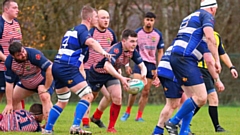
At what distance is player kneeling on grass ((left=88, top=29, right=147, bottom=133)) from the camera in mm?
9281

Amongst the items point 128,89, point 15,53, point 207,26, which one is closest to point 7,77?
point 15,53

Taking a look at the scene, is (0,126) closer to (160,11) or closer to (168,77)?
(168,77)

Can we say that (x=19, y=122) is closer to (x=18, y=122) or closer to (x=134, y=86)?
(x=18, y=122)

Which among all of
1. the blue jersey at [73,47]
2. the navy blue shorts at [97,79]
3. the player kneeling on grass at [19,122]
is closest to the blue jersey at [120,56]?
the navy blue shorts at [97,79]

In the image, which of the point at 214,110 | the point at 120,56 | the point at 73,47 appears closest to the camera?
the point at 73,47

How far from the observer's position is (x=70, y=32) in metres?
9.03

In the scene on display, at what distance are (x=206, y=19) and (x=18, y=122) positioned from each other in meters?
3.69

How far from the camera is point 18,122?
31.8 feet

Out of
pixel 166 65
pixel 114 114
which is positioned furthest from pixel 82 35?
pixel 114 114

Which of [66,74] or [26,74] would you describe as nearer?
[66,74]

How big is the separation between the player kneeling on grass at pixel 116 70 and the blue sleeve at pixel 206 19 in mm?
1701

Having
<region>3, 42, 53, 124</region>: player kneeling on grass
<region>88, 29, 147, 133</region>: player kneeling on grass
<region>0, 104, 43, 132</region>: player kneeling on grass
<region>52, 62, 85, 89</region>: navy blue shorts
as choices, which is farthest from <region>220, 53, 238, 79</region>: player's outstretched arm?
<region>0, 104, 43, 132</region>: player kneeling on grass

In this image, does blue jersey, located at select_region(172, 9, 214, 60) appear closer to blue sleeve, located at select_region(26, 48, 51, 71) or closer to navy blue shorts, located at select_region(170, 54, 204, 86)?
navy blue shorts, located at select_region(170, 54, 204, 86)

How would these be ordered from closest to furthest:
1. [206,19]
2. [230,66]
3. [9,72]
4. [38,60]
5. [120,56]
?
1. [206,19]
2. [38,60]
3. [9,72]
4. [230,66]
5. [120,56]
